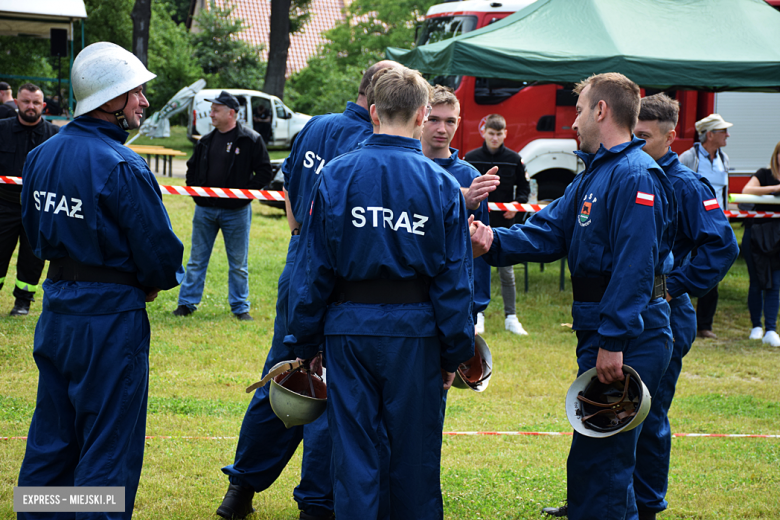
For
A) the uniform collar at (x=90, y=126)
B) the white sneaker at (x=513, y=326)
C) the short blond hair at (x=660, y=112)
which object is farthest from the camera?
the white sneaker at (x=513, y=326)

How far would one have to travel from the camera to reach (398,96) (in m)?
2.92

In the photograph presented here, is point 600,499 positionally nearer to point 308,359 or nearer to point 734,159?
point 308,359

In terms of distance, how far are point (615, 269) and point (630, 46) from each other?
675 centimetres

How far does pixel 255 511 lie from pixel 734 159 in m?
12.5

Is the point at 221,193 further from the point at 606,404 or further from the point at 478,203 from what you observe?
the point at 606,404

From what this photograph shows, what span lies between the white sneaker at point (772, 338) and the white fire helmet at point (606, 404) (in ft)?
19.3

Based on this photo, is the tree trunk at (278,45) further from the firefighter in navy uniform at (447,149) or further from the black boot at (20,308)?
the firefighter in navy uniform at (447,149)

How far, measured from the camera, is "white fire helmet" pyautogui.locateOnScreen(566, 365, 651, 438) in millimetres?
3109

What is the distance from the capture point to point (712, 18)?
987 centimetres

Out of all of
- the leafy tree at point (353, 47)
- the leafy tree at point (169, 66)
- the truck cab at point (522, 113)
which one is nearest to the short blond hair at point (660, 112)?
the truck cab at point (522, 113)

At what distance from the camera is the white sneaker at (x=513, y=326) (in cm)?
832

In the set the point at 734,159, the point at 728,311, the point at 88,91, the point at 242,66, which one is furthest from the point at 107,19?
the point at 88,91

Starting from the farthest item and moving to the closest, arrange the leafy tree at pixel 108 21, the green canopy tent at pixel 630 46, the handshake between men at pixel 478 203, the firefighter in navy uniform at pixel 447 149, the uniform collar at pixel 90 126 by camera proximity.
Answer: the leafy tree at pixel 108 21, the green canopy tent at pixel 630 46, the firefighter in navy uniform at pixel 447 149, the handshake between men at pixel 478 203, the uniform collar at pixel 90 126

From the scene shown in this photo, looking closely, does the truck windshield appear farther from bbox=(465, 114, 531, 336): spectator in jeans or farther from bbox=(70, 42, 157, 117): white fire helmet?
bbox=(70, 42, 157, 117): white fire helmet
